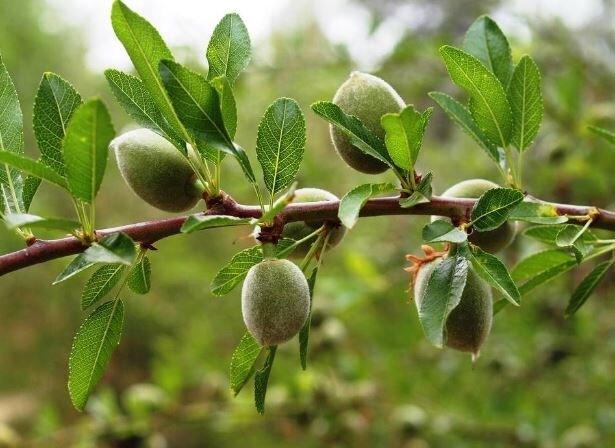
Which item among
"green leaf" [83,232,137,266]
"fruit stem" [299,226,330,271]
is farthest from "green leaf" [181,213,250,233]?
"fruit stem" [299,226,330,271]

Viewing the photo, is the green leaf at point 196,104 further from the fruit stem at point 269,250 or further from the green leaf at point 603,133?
the green leaf at point 603,133

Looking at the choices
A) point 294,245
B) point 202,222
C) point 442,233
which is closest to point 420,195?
point 442,233

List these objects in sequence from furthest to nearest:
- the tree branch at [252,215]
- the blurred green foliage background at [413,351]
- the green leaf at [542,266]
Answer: the blurred green foliage background at [413,351] → the green leaf at [542,266] → the tree branch at [252,215]

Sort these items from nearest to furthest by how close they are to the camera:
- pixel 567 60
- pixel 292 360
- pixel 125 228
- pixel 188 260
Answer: pixel 125 228, pixel 567 60, pixel 292 360, pixel 188 260

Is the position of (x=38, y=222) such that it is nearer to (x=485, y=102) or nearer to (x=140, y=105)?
(x=140, y=105)

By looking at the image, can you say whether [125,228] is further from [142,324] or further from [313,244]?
[142,324]

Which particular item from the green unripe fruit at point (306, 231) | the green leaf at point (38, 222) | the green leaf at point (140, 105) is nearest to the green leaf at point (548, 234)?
the green unripe fruit at point (306, 231)

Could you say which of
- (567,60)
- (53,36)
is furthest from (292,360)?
(53,36)

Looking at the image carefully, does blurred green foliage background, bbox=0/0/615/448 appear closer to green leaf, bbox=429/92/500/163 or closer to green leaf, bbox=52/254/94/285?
green leaf, bbox=429/92/500/163
